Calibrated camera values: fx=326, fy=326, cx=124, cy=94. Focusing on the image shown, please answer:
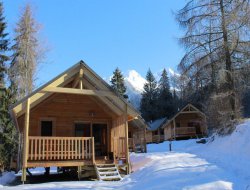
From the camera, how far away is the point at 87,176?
14.7 meters

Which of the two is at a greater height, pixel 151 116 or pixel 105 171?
pixel 151 116

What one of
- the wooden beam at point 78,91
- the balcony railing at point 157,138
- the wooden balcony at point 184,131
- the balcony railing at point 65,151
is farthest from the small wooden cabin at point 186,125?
the balcony railing at point 65,151

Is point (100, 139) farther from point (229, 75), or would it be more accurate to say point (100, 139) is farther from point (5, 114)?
point (5, 114)

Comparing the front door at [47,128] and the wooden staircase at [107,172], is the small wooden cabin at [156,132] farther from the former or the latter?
the wooden staircase at [107,172]

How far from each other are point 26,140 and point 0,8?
60.3ft

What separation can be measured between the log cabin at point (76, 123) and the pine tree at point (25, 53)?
29.3 ft

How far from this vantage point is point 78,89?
47.4 ft

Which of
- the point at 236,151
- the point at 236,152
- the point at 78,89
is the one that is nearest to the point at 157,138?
the point at 236,151

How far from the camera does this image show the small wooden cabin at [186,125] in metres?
46.4

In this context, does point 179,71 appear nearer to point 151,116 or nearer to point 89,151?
point 89,151

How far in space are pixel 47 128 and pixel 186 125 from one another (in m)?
36.3

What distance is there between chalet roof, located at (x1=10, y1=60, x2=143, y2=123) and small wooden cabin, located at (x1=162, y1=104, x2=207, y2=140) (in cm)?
3157

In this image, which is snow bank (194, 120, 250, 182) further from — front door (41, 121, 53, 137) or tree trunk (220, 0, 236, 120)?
front door (41, 121, 53, 137)

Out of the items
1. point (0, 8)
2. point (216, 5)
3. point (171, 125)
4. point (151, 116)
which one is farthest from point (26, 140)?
point (151, 116)
